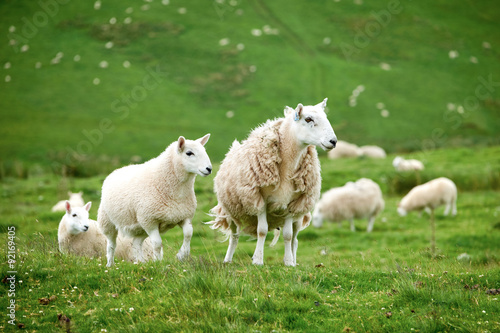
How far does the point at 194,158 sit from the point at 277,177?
1.52m

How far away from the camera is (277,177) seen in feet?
28.7

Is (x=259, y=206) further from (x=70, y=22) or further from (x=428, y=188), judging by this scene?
(x=70, y=22)

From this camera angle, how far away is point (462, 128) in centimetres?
4403

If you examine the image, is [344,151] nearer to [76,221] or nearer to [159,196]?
[76,221]

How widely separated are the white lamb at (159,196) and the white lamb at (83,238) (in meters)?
0.98

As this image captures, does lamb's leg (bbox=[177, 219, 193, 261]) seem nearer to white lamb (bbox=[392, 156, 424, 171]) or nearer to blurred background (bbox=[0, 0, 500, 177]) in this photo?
white lamb (bbox=[392, 156, 424, 171])

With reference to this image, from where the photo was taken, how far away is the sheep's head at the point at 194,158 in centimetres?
904

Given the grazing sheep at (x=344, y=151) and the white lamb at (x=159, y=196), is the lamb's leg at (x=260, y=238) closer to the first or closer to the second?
the white lamb at (x=159, y=196)

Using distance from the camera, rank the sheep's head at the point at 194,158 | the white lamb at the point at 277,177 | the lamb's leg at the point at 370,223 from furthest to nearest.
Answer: the lamb's leg at the point at 370,223
the sheep's head at the point at 194,158
the white lamb at the point at 277,177

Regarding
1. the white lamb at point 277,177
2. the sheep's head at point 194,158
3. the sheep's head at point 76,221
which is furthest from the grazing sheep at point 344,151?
the sheep's head at point 194,158

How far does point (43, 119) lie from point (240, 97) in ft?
52.8

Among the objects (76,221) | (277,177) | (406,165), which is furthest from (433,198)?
(76,221)

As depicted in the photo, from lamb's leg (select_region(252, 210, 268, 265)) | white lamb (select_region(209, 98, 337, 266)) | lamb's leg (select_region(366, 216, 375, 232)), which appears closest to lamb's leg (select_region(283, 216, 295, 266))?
white lamb (select_region(209, 98, 337, 266))

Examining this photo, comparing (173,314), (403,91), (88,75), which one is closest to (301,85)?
(403,91)
